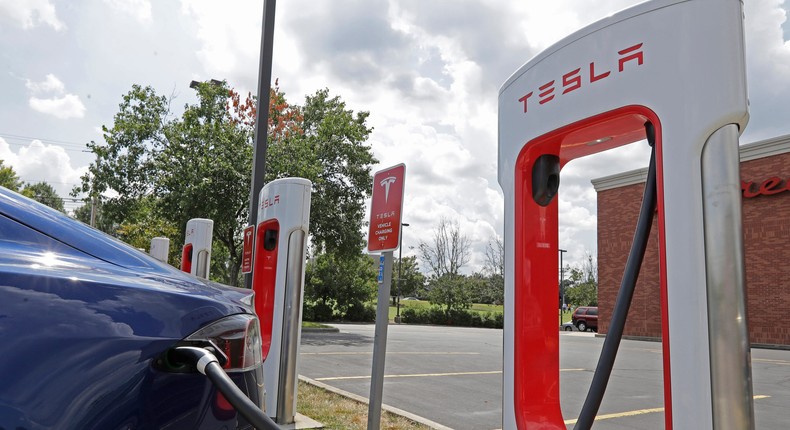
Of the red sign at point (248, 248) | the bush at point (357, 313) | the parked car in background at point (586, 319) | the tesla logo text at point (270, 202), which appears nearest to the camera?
the tesla logo text at point (270, 202)

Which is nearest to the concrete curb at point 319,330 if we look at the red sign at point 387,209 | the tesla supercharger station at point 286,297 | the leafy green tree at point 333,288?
the leafy green tree at point 333,288

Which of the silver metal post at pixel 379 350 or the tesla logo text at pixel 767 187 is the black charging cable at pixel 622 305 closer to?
the silver metal post at pixel 379 350

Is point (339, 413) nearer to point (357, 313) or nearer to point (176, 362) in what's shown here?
point (176, 362)

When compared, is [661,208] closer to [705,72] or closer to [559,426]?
[705,72]

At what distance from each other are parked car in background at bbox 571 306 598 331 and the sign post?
3314 centimetres

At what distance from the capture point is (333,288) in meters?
34.6

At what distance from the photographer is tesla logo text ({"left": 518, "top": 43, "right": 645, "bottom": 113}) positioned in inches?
69.0

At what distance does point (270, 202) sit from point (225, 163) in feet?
35.1

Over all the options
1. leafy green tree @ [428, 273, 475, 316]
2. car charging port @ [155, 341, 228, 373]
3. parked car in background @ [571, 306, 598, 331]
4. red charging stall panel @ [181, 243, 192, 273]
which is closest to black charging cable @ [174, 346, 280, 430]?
car charging port @ [155, 341, 228, 373]

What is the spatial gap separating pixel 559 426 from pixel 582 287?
53.5m

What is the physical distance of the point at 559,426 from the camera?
7.18 ft

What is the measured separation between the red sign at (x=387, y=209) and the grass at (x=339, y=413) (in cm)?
176

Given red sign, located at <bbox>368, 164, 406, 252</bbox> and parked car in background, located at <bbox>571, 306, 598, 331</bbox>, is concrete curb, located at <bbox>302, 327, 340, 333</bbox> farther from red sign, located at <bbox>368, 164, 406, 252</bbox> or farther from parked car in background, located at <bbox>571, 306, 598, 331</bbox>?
parked car in background, located at <bbox>571, 306, 598, 331</bbox>

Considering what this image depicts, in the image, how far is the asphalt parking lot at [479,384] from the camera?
21.6 feet
